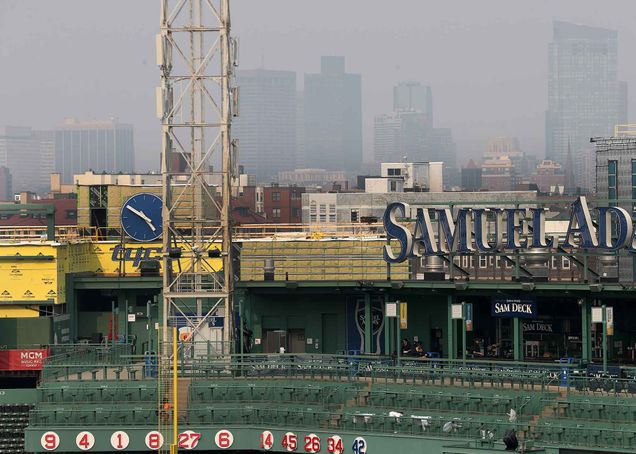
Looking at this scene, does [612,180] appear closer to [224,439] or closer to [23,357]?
[224,439]

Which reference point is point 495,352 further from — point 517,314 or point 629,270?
point 629,270

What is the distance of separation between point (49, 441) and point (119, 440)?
2.97 m

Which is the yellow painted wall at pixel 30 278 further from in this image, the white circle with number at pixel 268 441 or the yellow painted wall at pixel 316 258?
the white circle with number at pixel 268 441

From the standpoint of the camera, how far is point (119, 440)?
60812mm

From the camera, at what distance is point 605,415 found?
55062 mm

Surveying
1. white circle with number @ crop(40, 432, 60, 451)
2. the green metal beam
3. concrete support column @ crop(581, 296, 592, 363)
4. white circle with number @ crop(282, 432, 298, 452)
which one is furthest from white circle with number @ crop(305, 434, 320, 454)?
the green metal beam

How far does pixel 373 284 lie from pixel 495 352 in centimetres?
744

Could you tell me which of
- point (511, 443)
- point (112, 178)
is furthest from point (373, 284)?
point (112, 178)

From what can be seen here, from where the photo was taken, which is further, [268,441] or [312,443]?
[268,441]

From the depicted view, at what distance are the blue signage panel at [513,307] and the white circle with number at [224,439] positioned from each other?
17.5 m

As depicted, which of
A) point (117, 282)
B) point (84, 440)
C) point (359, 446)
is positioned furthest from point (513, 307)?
point (117, 282)

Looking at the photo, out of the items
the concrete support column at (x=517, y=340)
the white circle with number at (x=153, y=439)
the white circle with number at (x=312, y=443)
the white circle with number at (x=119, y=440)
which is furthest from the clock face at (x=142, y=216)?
the white circle with number at (x=312, y=443)

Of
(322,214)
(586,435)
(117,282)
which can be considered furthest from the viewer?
(322,214)

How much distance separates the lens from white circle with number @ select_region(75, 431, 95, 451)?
60938 millimetres
